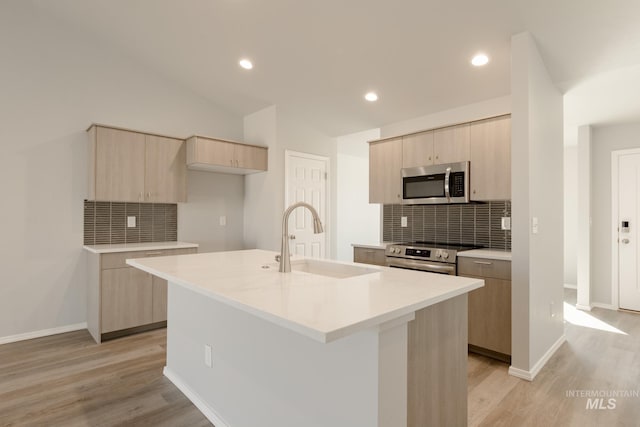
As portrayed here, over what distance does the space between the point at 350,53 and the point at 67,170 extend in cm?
319

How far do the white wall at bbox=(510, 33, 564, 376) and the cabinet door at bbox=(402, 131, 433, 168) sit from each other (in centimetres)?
107

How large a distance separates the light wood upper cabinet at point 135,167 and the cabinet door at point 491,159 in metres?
3.22

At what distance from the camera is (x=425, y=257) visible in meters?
3.36

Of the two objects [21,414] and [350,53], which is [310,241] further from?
[21,414]

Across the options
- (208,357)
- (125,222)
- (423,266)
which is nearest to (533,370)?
(423,266)

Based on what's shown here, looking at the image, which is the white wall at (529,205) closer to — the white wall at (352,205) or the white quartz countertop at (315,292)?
the white quartz countertop at (315,292)

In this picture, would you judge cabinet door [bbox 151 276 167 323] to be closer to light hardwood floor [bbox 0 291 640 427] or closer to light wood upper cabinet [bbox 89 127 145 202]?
light hardwood floor [bbox 0 291 640 427]

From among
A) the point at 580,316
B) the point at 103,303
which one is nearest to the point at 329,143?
the point at 103,303

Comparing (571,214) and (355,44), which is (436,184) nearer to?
(355,44)

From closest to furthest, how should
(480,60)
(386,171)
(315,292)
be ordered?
(315,292), (480,60), (386,171)

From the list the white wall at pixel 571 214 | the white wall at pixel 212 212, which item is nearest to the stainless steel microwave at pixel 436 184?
the white wall at pixel 212 212

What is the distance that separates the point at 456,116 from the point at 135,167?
362cm

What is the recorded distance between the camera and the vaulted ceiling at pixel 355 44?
250cm

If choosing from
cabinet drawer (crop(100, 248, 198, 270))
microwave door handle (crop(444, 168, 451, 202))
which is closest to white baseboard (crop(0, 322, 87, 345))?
cabinet drawer (crop(100, 248, 198, 270))
